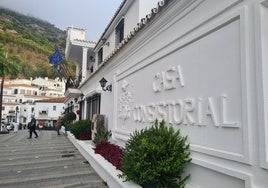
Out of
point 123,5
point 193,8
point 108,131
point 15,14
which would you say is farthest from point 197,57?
point 15,14

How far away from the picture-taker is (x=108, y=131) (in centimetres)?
941

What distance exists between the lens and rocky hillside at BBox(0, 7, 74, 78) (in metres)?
96.8

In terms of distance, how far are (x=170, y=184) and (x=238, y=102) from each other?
71.5 inches

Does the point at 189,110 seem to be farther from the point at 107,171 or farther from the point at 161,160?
the point at 107,171

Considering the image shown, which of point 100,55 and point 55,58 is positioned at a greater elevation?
point 55,58

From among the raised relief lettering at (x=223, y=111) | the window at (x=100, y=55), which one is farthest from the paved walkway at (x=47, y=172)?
the window at (x=100, y=55)

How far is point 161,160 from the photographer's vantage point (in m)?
3.95

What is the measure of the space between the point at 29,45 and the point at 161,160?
108m

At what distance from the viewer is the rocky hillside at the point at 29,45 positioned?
317 ft

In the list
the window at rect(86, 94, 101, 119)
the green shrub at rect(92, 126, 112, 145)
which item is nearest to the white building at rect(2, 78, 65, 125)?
the window at rect(86, 94, 101, 119)

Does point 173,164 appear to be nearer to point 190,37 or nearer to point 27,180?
point 190,37

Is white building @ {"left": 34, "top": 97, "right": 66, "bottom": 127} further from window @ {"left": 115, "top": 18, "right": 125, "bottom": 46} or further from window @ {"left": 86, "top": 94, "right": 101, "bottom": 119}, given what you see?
window @ {"left": 115, "top": 18, "right": 125, "bottom": 46}

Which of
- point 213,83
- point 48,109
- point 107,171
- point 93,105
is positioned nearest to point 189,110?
point 213,83

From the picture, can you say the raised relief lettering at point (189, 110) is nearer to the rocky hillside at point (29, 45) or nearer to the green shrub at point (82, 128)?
the green shrub at point (82, 128)
